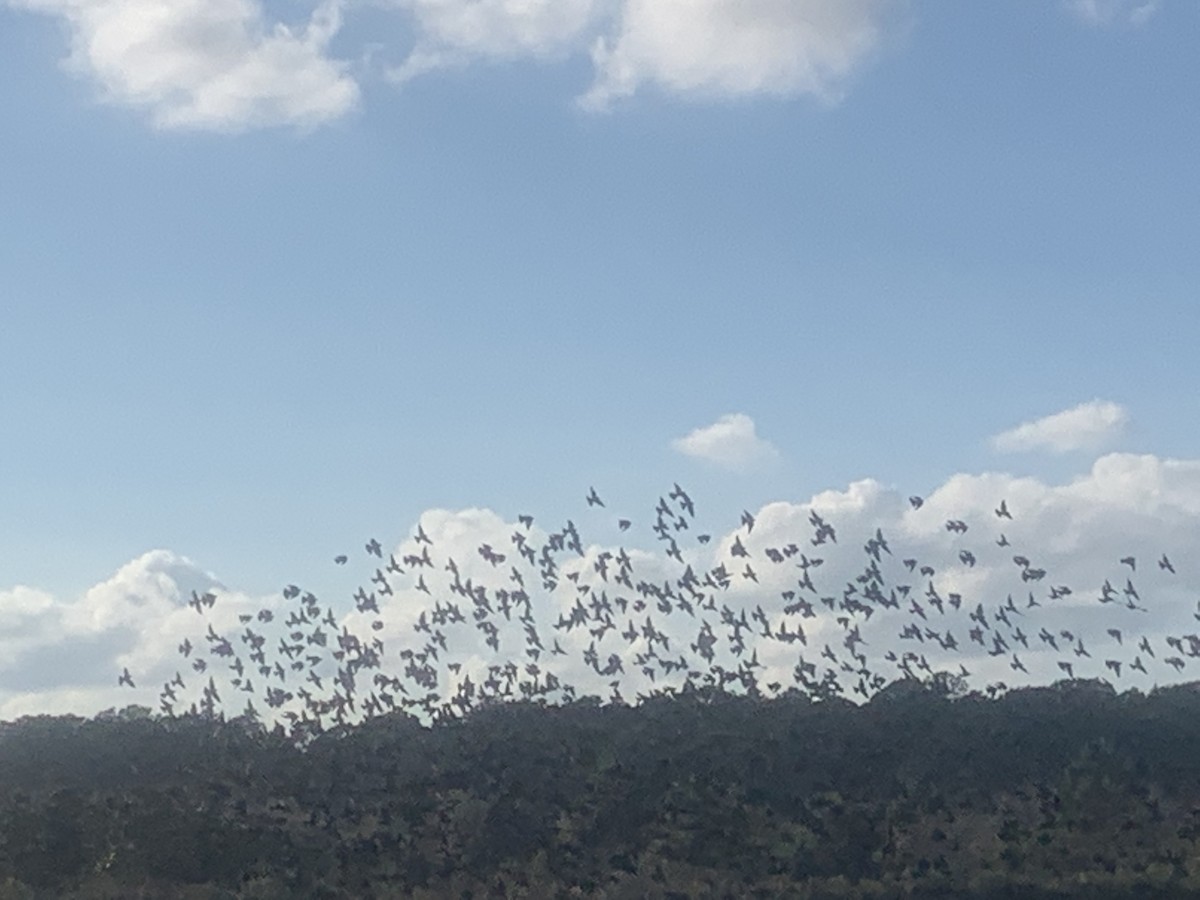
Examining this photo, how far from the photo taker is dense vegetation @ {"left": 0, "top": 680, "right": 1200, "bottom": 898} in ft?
167

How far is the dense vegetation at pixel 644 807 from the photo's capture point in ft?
167

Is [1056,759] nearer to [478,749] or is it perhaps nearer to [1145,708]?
[1145,708]

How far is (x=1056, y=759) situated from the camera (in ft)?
190

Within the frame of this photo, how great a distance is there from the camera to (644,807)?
54.9 meters

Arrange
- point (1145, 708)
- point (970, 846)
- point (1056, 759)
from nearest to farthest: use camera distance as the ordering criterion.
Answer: point (970, 846) < point (1056, 759) < point (1145, 708)

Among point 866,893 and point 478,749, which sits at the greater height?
point 478,749

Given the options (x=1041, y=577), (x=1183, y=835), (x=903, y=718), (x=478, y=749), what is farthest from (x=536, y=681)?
(x=1183, y=835)

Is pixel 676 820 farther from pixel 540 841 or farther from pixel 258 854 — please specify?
pixel 258 854

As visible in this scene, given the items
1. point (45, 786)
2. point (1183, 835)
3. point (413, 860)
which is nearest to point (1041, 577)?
point (1183, 835)

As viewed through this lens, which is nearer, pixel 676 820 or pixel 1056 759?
pixel 676 820

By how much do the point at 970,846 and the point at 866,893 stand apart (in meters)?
6.06

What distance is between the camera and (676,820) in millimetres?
54062

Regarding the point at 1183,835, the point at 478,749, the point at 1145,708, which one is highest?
the point at 478,749

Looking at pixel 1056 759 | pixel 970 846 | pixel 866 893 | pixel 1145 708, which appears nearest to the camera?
pixel 866 893
